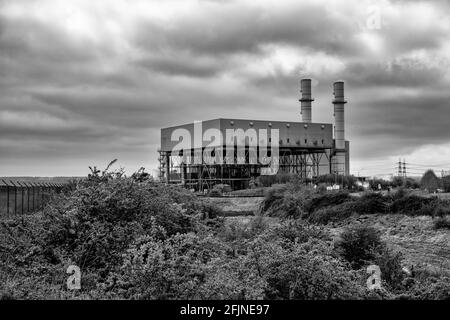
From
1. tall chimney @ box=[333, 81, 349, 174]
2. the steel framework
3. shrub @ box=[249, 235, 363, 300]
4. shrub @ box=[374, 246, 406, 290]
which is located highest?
tall chimney @ box=[333, 81, 349, 174]

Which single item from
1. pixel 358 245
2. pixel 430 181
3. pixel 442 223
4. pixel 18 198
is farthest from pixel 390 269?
pixel 430 181

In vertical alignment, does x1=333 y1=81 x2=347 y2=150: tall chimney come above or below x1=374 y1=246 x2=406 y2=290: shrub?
above

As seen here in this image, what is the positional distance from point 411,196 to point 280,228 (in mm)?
17259

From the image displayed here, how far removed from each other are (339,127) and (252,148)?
51.5ft

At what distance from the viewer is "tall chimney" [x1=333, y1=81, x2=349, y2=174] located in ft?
258

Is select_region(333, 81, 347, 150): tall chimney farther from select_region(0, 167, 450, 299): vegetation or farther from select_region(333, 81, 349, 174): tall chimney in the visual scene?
select_region(0, 167, 450, 299): vegetation

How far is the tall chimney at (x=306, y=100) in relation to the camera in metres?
77.9

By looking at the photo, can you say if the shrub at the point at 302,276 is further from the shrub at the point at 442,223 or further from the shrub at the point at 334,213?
the shrub at the point at 334,213

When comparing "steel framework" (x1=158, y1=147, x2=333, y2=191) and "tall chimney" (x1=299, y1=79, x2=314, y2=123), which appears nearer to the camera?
"steel framework" (x1=158, y1=147, x2=333, y2=191)

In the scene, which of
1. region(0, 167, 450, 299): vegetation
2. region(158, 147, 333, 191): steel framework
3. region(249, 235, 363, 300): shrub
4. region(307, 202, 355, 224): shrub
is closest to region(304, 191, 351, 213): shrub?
region(307, 202, 355, 224): shrub

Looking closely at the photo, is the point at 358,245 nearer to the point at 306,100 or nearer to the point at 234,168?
the point at 234,168
